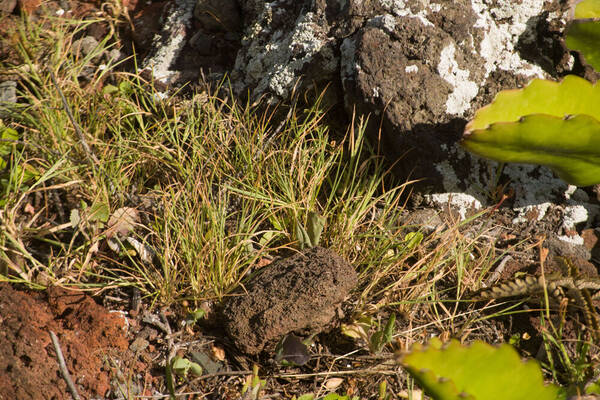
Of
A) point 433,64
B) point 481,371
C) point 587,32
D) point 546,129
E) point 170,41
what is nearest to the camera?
point 481,371

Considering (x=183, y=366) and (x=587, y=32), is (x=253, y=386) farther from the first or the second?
(x=587, y=32)

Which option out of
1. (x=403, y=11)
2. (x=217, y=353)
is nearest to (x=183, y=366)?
(x=217, y=353)

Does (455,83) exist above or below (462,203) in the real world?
above

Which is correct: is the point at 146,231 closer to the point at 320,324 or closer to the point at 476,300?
the point at 320,324

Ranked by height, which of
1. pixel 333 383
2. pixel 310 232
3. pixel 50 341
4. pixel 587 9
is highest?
pixel 587 9

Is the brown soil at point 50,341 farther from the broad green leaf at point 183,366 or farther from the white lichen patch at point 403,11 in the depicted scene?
the white lichen patch at point 403,11

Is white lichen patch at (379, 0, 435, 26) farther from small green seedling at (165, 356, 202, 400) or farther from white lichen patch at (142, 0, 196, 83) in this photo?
small green seedling at (165, 356, 202, 400)
